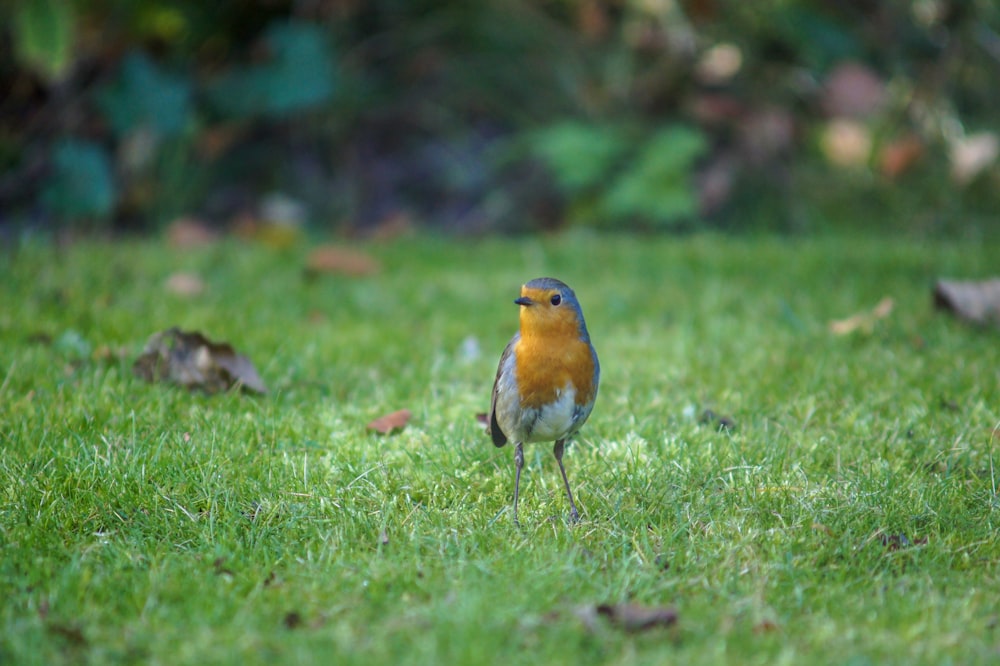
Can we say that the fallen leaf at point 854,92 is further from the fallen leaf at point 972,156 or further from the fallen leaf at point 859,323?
the fallen leaf at point 859,323

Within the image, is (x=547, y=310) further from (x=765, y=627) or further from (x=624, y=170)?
(x=624, y=170)

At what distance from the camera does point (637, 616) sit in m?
2.32

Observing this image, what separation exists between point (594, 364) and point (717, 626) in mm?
996

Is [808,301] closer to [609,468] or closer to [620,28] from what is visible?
[609,468]

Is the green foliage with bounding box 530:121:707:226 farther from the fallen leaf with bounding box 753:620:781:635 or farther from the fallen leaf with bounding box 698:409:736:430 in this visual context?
the fallen leaf with bounding box 753:620:781:635

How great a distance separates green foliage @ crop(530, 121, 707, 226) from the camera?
269 inches

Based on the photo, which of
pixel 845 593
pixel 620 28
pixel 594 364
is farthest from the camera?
pixel 620 28

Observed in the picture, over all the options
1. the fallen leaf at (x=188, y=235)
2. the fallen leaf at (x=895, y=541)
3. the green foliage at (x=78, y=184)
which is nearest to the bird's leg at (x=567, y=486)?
the fallen leaf at (x=895, y=541)

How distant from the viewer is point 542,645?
2238 millimetres

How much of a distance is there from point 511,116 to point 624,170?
1.21 m

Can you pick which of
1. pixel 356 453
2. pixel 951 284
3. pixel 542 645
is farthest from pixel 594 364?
pixel 951 284

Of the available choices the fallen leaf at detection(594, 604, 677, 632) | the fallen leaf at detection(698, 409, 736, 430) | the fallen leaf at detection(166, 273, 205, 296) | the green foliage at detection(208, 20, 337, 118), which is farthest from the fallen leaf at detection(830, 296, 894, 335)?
the green foliage at detection(208, 20, 337, 118)

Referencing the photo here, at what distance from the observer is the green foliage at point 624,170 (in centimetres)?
684

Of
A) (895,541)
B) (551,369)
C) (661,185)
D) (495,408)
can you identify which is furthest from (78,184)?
(895,541)
